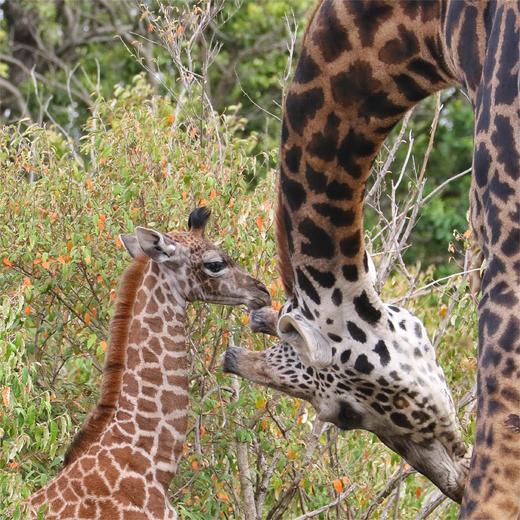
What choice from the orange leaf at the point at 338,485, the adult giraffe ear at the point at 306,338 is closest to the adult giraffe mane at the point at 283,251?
the adult giraffe ear at the point at 306,338

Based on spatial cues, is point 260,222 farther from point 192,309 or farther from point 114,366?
point 114,366

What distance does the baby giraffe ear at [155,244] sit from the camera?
5824mm

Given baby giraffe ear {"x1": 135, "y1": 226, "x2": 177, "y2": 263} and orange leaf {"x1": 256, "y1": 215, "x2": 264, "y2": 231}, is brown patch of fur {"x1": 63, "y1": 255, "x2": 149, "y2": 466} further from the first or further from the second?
orange leaf {"x1": 256, "y1": 215, "x2": 264, "y2": 231}

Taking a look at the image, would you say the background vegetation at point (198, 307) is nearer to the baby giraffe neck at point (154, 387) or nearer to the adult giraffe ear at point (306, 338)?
the baby giraffe neck at point (154, 387)

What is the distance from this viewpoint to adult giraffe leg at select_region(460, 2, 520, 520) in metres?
3.12

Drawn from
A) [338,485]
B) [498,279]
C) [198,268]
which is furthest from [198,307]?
[498,279]

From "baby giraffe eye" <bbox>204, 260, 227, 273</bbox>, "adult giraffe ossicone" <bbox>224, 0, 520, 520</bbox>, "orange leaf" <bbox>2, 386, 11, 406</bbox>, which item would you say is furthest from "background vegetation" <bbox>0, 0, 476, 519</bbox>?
"adult giraffe ossicone" <bbox>224, 0, 520, 520</bbox>

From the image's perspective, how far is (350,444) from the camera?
22.4 feet

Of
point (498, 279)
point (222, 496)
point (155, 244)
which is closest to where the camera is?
point (498, 279)

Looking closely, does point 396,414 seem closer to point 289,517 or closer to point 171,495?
point 171,495

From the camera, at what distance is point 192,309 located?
6914mm

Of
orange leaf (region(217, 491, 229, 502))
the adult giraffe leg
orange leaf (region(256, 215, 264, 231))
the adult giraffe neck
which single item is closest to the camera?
the adult giraffe leg

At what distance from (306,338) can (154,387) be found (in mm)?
1731

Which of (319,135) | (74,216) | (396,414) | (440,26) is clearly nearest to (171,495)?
(74,216)
